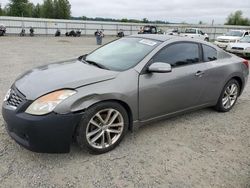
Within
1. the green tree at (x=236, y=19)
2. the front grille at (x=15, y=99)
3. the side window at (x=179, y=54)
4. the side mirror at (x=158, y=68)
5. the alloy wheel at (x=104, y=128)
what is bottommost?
the alloy wheel at (x=104, y=128)

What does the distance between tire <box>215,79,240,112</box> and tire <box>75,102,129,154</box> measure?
220 cm

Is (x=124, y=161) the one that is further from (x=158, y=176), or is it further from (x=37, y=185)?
(x=37, y=185)

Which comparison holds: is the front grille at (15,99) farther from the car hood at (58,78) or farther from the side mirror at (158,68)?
the side mirror at (158,68)

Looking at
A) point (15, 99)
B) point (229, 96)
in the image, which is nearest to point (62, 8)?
point (229, 96)

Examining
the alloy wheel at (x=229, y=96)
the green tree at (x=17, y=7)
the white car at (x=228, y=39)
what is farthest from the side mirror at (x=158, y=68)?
the green tree at (x=17, y=7)

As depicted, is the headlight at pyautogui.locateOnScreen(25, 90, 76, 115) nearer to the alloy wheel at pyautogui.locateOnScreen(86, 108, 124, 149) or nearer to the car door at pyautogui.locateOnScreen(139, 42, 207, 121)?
the alloy wheel at pyautogui.locateOnScreen(86, 108, 124, 149)

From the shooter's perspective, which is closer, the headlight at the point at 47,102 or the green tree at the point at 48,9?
the headlight at the point at 47,102

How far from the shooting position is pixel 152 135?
12.6ft

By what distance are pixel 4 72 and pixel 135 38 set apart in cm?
506

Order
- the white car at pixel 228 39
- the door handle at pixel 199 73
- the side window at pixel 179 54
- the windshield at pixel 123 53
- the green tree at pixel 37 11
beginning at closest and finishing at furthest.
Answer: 1. the windshield at pixel 123 53
2. the side window at pixel 179 54
3. the door handle at pixel 199 73
4. the white car at pixel 228 39
5. the green tree at pixel 37 11

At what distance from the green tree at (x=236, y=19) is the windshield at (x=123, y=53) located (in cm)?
8122

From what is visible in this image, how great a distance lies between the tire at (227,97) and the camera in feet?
15.6

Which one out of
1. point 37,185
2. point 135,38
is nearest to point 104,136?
point 37,185

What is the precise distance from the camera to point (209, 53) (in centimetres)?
449
